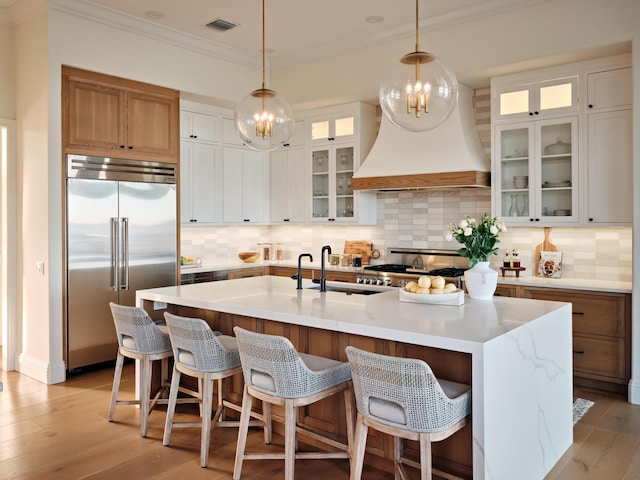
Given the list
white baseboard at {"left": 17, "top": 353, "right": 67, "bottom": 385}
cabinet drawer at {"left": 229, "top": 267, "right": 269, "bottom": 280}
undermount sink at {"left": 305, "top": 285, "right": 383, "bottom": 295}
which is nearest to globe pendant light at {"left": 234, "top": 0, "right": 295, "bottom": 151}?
undermount sink at {"left": 305, "top": 285, "right": 383, "bottom": 295}

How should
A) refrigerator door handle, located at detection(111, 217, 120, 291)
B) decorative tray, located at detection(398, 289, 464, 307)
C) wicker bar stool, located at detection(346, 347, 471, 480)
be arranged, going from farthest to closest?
refrigerator door handle, located at detection(111, 217, 120, 291), decorative tray, located at detection(398, 289, 464, 307), wicker bar stool, located at detection(346, 347, 471, 480)

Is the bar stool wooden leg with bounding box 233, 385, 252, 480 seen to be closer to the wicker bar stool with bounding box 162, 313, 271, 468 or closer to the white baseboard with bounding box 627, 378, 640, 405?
the wicker bar stool with bounding box 162, 313, 271, 468

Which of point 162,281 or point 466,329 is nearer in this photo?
point 466,329

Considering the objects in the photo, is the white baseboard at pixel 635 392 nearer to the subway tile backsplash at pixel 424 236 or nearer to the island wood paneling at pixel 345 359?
the subway tile backsplash at pixel 424 236

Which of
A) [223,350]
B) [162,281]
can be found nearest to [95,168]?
[162,281]

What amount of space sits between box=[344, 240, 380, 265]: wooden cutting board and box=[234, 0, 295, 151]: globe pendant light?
10.4ft

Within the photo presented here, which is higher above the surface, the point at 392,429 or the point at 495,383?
the point at 495,383

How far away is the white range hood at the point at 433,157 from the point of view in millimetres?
5141

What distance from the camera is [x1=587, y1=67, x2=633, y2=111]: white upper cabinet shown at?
4.40m

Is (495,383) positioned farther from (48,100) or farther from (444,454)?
(48,100)

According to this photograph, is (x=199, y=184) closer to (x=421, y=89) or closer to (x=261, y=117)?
(x=261, y=117)

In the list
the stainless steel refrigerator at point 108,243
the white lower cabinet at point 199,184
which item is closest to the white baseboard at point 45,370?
the stainless steel refrigerator at point 108,243

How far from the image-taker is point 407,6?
4781 millimetres

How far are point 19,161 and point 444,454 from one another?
4.55 meters
